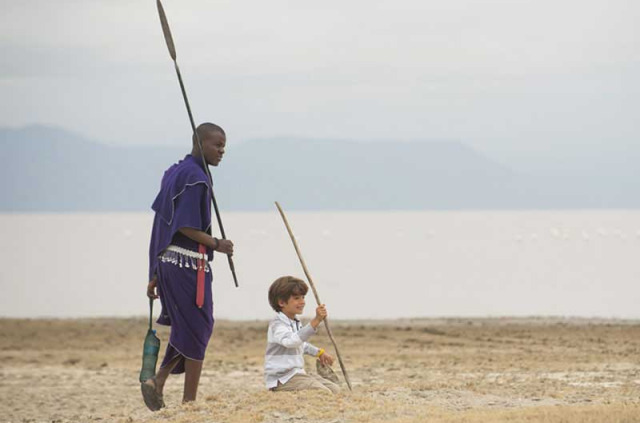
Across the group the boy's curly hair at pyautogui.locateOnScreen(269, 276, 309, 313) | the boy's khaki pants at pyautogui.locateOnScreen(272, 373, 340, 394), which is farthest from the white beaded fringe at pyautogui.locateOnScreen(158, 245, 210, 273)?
the boy's khaki pants at pyautogui.locateOnScreen(272, 373, 340, 394)

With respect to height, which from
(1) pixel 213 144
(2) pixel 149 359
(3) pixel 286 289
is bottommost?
(2) pixel 149 359

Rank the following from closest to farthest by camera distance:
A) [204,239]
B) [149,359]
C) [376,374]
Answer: [204,239] → [149,359] → [376,374]

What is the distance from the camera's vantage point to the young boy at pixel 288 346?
9.80m

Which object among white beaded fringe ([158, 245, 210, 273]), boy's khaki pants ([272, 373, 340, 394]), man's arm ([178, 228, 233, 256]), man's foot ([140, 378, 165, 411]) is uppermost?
man's arm ([178, 228, 233, 256])

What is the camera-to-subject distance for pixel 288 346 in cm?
973

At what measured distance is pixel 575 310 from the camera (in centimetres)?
2925

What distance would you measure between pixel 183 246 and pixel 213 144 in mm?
770

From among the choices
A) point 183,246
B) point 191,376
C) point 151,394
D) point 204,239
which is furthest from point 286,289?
point 151,394

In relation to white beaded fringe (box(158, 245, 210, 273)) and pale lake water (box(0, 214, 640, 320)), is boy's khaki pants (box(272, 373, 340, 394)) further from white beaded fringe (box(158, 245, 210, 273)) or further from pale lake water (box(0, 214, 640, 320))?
pale lake water (box(0, 214, 640, 320))

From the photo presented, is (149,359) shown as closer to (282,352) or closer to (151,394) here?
(151,394)

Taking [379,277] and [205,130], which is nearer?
[205,130]

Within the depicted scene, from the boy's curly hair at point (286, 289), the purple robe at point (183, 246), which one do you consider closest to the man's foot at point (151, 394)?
the purple robe at point (183, 246)

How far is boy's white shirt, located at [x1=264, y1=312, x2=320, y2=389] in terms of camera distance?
9805 mm

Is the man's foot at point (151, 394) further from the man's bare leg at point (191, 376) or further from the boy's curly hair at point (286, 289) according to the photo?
Result: the boy's curly hair at point (286, 289)
